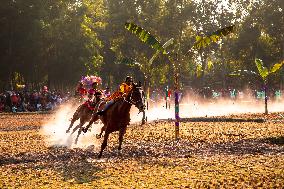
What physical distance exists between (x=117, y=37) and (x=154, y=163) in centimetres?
7480

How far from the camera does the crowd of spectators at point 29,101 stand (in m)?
52.6

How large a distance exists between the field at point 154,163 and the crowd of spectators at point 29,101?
32.2 meters

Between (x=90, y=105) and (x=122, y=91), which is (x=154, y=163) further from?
(x=90, y=105)

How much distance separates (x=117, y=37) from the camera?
87625 mm

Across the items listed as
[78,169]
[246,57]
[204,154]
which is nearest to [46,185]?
[78,169]

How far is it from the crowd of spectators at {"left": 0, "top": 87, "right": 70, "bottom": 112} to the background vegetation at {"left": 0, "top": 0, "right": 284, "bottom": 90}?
633 cm

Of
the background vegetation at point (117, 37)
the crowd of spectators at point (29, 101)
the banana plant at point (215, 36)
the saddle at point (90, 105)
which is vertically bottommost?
the saddle at point (90, 105)

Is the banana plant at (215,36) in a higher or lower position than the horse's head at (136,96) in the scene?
higher

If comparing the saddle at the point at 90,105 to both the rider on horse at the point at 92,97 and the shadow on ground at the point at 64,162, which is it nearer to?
the rider on horse at the point at 92,97

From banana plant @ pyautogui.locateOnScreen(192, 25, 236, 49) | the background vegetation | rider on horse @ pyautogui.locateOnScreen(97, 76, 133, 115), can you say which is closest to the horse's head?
rider on horse @ pyautogui.locateOnScreen(97, 76, 133, 115)

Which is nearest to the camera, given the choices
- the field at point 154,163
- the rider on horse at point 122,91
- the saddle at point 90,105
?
the field at point 154,163

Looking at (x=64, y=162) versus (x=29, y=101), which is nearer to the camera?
(x=64, y=162)

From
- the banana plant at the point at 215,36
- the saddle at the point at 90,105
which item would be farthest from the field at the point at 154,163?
the banana plant at the point at 215,36

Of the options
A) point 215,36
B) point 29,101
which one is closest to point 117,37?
point 29,101
